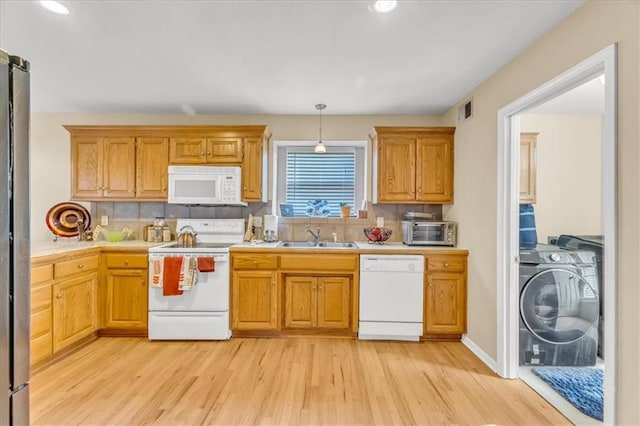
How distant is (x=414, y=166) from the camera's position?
3492mm

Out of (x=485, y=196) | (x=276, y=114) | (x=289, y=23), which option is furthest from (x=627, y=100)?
(x=276, y=114)

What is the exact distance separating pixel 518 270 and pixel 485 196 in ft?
2.19

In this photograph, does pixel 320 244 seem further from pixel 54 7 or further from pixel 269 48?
pixel 54 7

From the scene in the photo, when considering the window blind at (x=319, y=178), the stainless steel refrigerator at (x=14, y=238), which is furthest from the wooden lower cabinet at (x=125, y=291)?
the stainless steel refrigerator at (x=14, y=238)

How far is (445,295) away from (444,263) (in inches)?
12.4

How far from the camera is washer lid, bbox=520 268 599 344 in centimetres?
261

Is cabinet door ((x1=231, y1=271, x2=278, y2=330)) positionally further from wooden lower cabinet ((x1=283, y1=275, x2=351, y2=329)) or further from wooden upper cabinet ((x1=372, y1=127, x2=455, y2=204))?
wooden upper cabinet ((x1=372, y1=127, x2=455, y2=204))

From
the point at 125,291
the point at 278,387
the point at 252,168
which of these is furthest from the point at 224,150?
the point at 278,387

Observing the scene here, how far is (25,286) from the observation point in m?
0.99

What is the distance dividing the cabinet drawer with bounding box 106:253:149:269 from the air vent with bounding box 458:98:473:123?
3.46m

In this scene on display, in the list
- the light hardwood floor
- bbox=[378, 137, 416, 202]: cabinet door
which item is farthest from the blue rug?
bbox=[378, 137, 416, 202]: cabinet door

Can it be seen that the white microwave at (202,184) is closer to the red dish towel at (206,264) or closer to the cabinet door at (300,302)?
the red dish towel at (206,264)

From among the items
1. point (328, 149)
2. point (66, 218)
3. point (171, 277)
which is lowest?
point (171, 277)

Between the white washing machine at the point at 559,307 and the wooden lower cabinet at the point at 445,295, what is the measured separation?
0.61 meters
